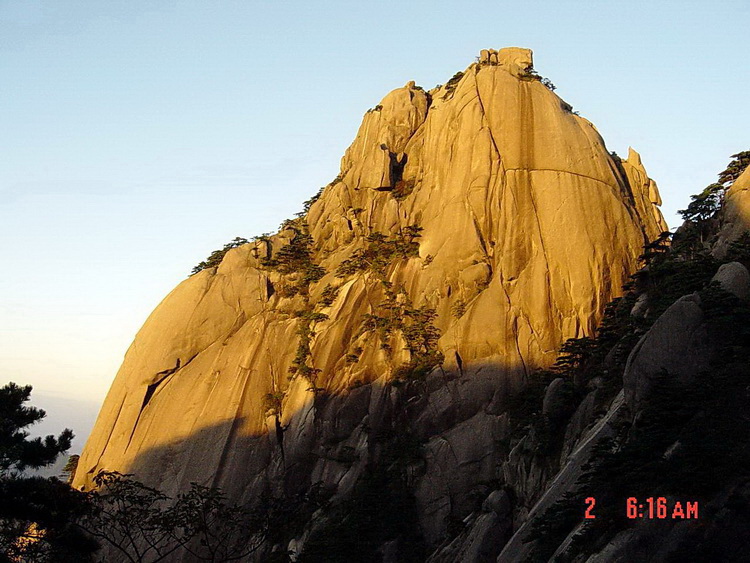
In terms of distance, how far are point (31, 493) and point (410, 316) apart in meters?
27.4

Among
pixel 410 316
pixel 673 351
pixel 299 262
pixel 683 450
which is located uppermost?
pixel 299 262

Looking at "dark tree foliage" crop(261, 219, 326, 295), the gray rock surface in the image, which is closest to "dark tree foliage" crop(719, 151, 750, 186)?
the gray rock surface

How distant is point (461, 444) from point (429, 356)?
6056 mm

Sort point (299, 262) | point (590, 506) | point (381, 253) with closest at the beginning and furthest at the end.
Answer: point (590, 506) < point (381, 253) < point (299, 262)

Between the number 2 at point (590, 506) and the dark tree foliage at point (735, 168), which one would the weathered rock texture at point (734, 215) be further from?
the number 2 at point (590, 506)

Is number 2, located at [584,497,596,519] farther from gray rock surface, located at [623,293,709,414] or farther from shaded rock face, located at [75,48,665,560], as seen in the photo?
shaded rock face, located at [75,48,665,560]

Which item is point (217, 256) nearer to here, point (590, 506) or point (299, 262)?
point (299, 262)

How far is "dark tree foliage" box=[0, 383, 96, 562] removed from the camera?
2766 cm

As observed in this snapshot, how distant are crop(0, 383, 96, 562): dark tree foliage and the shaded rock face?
774 inches

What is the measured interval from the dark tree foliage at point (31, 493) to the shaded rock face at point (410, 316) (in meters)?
19.7

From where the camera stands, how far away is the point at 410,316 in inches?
2008

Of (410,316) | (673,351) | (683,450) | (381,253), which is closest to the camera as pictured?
(683,450)
